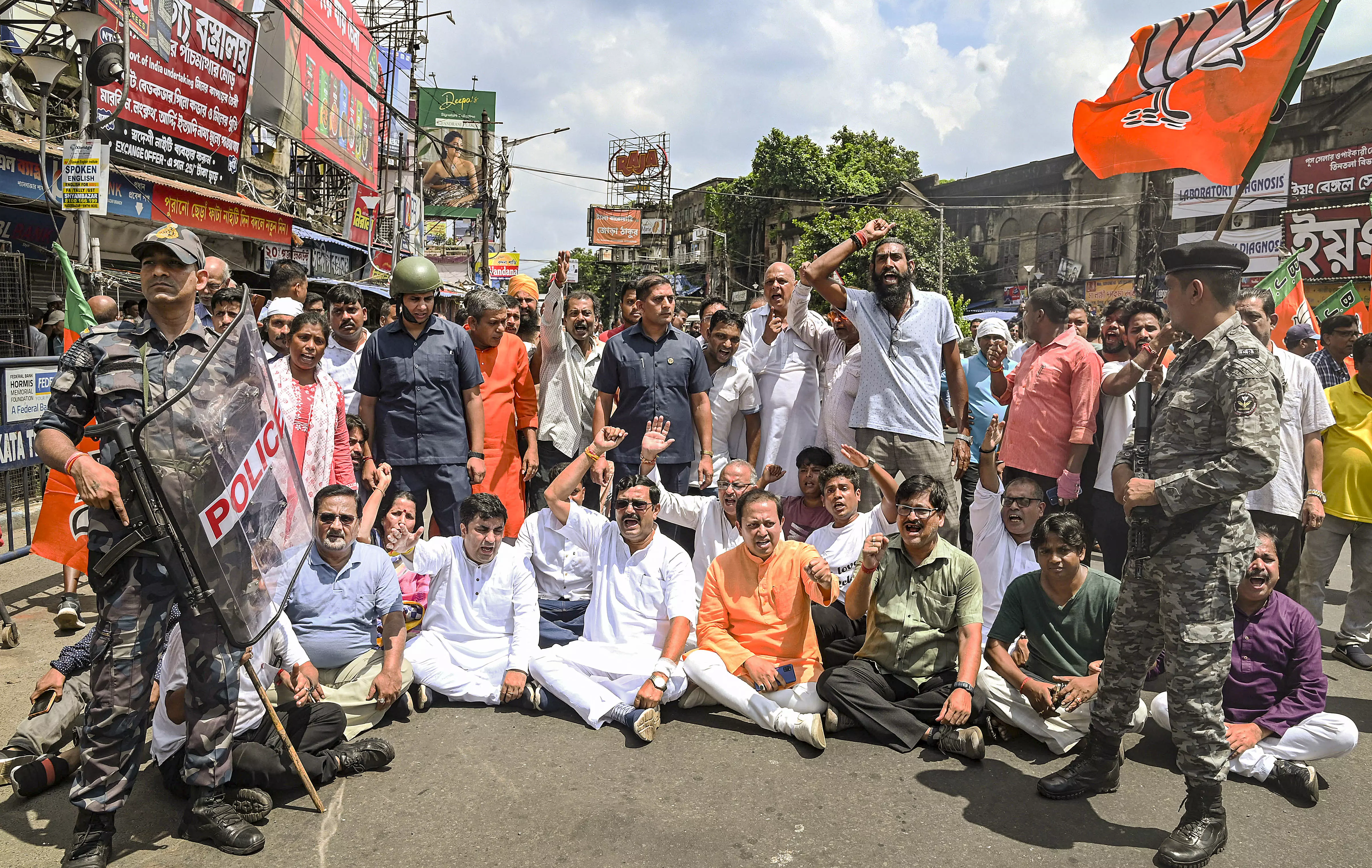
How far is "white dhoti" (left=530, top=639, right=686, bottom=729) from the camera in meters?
4.50

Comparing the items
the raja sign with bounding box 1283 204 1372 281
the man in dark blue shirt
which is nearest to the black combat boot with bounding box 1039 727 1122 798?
the man in dark blue shirt

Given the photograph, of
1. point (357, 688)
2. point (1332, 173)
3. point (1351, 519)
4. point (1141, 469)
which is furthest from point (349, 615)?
point (1332, 173)

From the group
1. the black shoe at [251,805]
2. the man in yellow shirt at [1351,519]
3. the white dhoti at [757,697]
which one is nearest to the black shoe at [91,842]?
the black shoe at [251,805]

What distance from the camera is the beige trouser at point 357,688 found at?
13.6 feet

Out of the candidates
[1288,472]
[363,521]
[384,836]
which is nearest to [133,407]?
[384,836]

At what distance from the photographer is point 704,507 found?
570cm

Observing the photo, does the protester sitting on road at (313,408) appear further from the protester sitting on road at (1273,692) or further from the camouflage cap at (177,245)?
the protester sitting on road at (1273,692)

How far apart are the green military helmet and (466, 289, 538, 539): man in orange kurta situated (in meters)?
0.69

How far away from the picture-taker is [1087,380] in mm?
5465

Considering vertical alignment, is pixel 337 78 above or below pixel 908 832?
above

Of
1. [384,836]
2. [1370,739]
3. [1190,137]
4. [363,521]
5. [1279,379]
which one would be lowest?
[384,836]

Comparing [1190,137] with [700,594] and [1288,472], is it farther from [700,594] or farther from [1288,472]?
[700,594]

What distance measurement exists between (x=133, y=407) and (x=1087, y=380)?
192 inches

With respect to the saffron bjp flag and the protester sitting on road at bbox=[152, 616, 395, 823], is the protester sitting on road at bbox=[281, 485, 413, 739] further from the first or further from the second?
the saffron bjp flag
